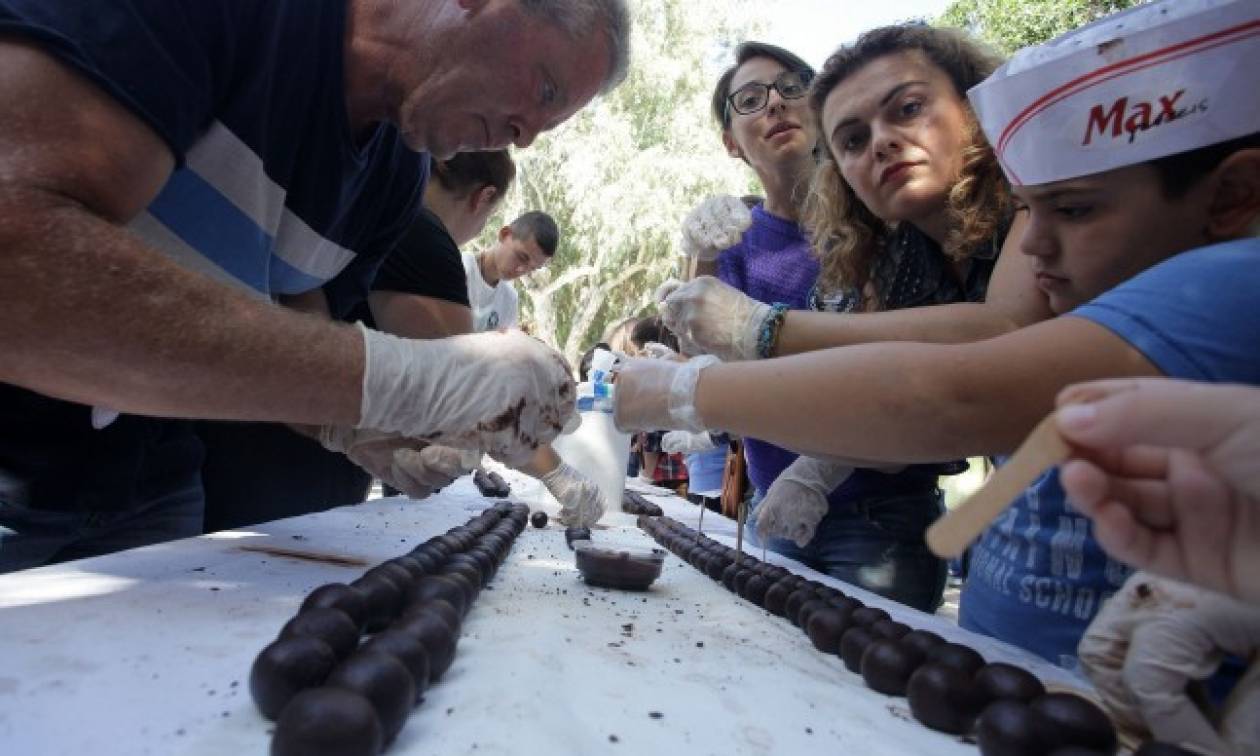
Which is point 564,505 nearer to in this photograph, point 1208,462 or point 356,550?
point 356,550

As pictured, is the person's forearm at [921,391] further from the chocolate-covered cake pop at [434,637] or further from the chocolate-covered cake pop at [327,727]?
the chocolate-covered cake pop at [327,727]

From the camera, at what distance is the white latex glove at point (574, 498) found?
9.25 ft

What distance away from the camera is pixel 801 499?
93.4 inches

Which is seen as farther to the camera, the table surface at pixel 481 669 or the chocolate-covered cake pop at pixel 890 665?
the chocolate-covered cake pop at pixel 890 665

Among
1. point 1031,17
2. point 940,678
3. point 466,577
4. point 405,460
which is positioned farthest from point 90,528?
point 1031,17

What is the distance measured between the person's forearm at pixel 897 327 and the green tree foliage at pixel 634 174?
10.7 metres

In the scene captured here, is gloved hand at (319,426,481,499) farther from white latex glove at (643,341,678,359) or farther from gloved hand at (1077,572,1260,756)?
gloved hand at (1077,572,1260,756)

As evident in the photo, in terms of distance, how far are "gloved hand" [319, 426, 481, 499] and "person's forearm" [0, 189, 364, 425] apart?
0.87 metres

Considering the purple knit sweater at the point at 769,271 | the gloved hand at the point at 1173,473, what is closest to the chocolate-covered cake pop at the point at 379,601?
the gloved hand at the point at 1173,473

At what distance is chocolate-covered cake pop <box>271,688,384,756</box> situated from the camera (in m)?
0.75

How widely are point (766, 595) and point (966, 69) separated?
1464 mm

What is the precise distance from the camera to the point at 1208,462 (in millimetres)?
602

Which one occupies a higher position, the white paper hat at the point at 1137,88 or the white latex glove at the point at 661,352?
the white paper hat at the point at 1137,88

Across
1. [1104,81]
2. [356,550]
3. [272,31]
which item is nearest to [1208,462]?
[1104,81]
